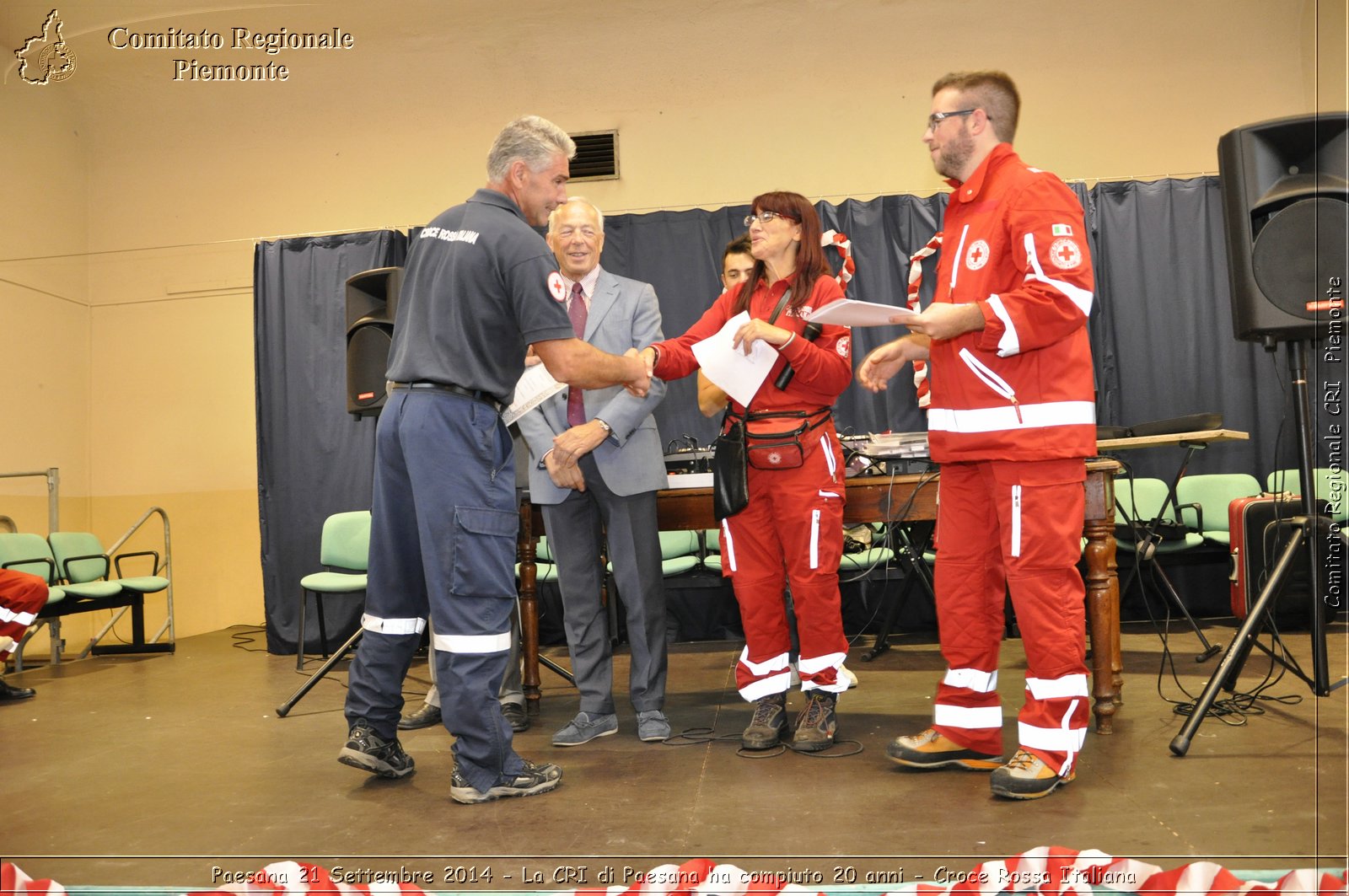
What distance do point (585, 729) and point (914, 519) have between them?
1340 mm

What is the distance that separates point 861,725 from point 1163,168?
491 cm

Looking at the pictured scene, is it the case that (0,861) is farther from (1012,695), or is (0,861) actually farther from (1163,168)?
(1163,168)

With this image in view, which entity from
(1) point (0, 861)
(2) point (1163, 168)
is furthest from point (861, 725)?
(2) point (1163, 168)

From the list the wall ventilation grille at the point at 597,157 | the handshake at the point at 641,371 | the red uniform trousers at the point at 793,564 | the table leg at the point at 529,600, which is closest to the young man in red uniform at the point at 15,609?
the table leg at the point at 529,600

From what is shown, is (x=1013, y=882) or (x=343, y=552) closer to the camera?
(x=1013, y=882)

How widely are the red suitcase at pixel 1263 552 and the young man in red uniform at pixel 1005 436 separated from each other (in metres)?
1.00

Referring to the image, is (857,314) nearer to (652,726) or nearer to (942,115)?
(942,115)

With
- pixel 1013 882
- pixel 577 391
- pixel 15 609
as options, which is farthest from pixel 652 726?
pixel 15 609

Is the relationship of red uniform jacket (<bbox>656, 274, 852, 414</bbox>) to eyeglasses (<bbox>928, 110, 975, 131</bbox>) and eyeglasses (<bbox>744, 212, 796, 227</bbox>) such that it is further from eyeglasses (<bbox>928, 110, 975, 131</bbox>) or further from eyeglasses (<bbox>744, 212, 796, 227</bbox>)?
eyeglasses (<bbox>928, 110, 975, 131</bbox>)

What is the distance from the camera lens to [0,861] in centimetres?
191

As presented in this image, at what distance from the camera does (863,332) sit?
19.9 ft

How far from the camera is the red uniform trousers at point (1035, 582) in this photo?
229 centimetres

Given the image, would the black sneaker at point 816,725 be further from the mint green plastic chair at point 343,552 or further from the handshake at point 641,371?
the mint green plastic chair at point 343,552

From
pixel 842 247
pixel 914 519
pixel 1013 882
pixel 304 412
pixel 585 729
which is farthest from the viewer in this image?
pixel 304 412
